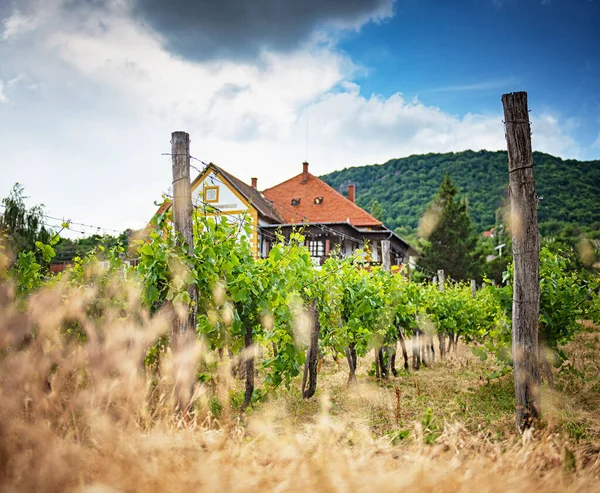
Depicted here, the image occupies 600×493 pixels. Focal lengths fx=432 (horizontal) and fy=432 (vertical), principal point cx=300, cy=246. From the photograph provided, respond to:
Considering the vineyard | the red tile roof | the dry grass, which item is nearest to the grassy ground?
the vineyard

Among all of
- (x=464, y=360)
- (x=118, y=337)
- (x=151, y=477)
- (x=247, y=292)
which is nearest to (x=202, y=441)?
(x=151, y=477)

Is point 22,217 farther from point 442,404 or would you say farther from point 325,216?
point 442,404

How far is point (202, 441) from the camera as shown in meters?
2.43

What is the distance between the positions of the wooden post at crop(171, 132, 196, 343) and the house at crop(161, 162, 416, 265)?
1912 centimetres

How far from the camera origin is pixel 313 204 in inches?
1221

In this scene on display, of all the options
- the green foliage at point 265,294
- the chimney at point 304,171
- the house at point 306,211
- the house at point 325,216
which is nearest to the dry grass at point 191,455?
the green foliage at point 265,294

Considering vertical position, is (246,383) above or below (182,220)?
below

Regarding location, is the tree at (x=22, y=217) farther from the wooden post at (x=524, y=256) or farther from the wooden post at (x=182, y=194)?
the wooden post at (x=524, y=256)

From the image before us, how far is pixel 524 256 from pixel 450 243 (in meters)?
A: 33.4

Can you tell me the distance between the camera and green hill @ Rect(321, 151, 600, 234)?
149 ft

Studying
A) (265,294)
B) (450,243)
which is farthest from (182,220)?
(450,243)

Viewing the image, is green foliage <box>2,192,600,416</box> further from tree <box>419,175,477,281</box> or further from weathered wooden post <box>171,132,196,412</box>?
tree <box>419,175,477,281</box>

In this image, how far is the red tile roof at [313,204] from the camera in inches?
1154

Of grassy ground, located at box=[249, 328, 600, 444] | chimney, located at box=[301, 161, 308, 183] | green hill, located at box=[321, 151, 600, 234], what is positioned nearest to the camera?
grassy ground, located at box=[249, 328, 600, 444]
